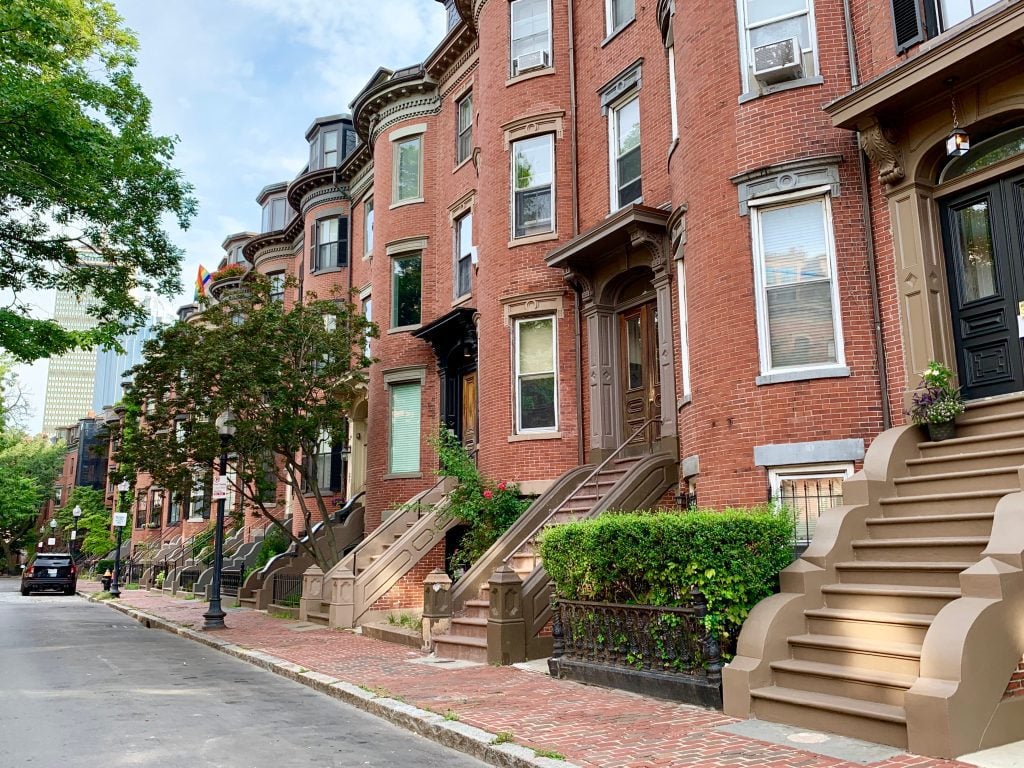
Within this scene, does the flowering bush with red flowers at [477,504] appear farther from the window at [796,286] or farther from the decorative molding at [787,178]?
the decorative molding at [787,178]

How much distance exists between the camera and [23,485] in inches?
2808

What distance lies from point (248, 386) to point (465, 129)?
8503 millimetres

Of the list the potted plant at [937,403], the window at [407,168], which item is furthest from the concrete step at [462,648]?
the window at [407,168]

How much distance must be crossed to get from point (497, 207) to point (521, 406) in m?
4.20

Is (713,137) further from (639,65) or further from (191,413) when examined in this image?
(191,413)

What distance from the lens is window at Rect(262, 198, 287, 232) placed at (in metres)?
38.1

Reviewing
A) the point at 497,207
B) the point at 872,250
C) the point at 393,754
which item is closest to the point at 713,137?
the point at 872,250

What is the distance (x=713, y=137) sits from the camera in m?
11.8

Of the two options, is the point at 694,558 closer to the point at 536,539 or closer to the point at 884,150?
the point at 536,539

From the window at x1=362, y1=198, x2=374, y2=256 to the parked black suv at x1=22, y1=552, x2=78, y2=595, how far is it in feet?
71.2

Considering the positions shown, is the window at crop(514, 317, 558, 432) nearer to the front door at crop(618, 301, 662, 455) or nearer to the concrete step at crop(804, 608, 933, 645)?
the front door at crop(618, 301, 662, 455)

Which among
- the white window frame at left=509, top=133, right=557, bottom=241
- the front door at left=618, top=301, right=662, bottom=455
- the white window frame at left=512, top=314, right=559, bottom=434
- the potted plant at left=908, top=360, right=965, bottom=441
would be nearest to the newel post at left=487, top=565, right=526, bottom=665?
the front door at left=618, top=301, right=662, bottom=455

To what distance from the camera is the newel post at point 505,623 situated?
11250mm

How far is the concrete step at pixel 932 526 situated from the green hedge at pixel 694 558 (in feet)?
2.80
